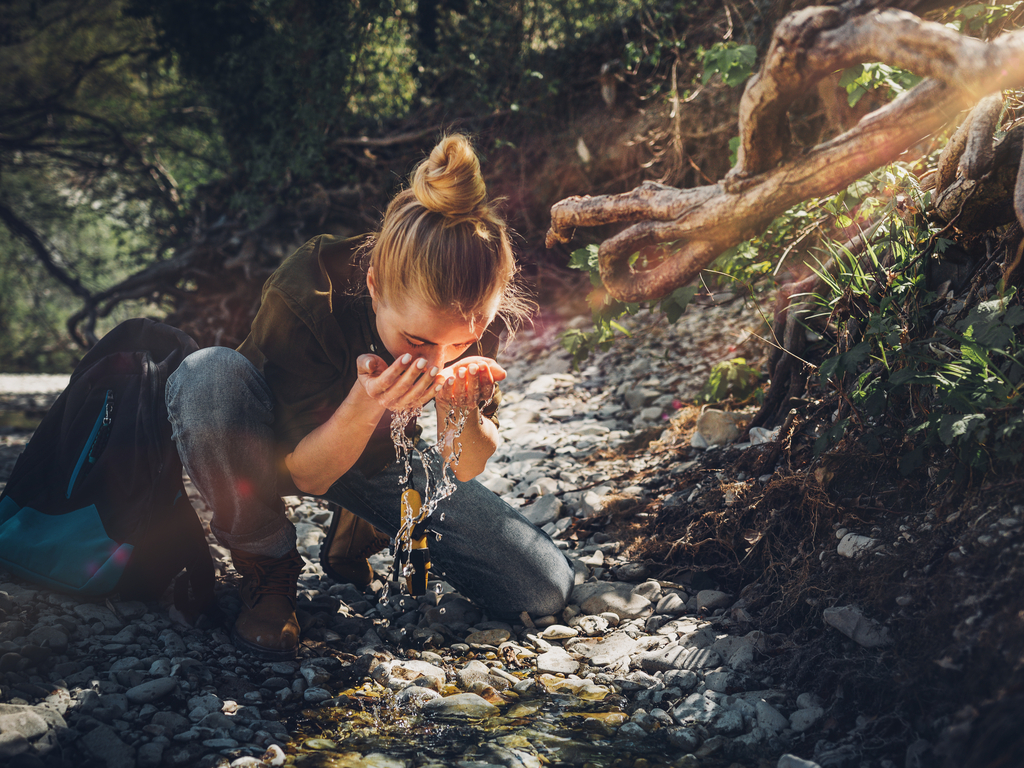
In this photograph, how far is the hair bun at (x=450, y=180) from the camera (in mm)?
1521

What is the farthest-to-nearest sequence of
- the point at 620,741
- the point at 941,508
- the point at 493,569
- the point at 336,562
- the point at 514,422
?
the point at 514,422, the point at 336,562, the point at 493,569, the point at 941,508, the point at 620,741

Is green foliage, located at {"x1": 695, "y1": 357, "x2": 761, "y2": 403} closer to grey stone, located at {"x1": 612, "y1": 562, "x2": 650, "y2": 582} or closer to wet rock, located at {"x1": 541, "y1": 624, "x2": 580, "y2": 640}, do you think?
grey stone, located at {"x1": 612, "y1": 562, "x2": 650, "y2": 582}

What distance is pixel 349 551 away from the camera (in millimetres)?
2328

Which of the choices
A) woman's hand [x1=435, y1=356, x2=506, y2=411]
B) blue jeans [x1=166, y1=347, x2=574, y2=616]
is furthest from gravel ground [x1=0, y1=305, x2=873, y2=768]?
woman's hand [x1=435, y1=356, x2=506, y2=411]

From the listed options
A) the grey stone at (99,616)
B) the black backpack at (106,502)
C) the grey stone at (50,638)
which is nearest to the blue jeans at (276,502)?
the black backpack at (106,502)

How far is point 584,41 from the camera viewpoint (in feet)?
18.9

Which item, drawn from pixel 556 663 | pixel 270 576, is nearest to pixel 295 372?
pixel 270 576

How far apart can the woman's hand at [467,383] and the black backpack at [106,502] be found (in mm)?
888

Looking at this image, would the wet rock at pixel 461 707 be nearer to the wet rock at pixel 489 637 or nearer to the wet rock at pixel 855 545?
the wet rock at pixel 489 637

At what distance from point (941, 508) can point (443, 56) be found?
600 cm

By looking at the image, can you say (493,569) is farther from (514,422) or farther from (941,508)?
(514,422)

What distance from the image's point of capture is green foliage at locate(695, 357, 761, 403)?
9.96ft

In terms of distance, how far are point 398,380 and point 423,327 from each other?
16cm

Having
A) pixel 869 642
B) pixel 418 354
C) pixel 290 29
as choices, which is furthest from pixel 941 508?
pixel 290 29
